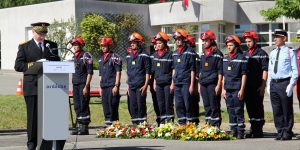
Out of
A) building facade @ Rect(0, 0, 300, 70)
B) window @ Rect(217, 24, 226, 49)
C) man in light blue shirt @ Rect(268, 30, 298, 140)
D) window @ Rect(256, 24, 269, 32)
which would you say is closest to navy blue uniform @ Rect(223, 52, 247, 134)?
man in light blue shirt @ Rect(268, 30, 298, 140)

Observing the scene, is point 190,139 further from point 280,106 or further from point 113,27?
point 113,27

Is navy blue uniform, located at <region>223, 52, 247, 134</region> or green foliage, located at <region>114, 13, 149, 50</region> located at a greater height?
green foliage, located at <region>114, 13, 149, 50</region>

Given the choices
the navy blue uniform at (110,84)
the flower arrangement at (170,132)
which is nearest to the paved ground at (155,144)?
the flower arrangement at (170,132)

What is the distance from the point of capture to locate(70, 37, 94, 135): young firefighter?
14.0m

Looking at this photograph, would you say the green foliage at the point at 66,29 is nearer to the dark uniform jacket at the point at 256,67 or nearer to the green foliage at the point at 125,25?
the green foliage at the point at 125,25

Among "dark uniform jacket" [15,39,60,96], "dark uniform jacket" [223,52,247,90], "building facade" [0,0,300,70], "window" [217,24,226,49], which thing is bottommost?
"dark uniform jacket" [223,52,247,90]

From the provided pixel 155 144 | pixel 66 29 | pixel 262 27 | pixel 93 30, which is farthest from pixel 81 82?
pixel 262 27

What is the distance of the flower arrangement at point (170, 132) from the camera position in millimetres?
12312

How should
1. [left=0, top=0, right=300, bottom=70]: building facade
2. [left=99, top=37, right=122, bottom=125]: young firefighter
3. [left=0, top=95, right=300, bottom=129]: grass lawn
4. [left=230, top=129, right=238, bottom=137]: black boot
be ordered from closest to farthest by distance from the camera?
[left=230, top=129, right=238, bottom=137]: black boot < [left=99, top=37, right=122, bottom=125]: young firefighter < [left=0, top=95, right=300, bottom=129]: grass lawn < [left=0, top=0, right=300, bottom=70]: building facade

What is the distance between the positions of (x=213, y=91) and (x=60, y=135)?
15.6ft

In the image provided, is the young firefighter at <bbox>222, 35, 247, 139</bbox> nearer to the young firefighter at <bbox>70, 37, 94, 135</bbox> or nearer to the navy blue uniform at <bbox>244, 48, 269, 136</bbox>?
the navy blue uniform at <bbox>244, 48, 269, 136</bbox>

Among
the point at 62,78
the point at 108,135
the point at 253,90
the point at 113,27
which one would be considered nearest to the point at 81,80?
the point at 108,135

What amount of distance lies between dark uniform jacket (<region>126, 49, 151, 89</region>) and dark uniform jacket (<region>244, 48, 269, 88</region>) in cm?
237

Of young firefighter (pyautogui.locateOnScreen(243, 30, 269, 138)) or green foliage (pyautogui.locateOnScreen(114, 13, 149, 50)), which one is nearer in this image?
young firefighter (pyautogui.locateOnScreen(243, 30, 269, 138))
